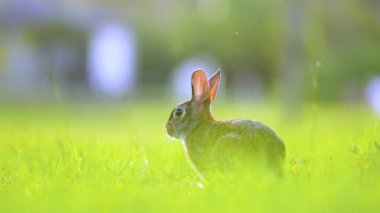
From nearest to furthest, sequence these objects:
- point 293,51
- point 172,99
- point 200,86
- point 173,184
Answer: point 173,184 → point 200,86 → point 293,51 → point 172,99

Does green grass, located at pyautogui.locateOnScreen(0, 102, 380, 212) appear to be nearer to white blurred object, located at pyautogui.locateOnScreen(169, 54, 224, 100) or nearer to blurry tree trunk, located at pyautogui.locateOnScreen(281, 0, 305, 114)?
blurry tree trunk, located at pyautogui.locateOnScreen(281, 0, 305, 114)

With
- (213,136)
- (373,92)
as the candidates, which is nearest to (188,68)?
(373,92)

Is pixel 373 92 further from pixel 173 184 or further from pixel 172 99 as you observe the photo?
pixel 173 184

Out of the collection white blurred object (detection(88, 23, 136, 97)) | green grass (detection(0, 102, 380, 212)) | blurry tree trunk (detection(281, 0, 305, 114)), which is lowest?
white blurred object (detection(88, 23, 136, 97))

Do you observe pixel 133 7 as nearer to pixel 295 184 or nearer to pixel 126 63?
pixel 126 63

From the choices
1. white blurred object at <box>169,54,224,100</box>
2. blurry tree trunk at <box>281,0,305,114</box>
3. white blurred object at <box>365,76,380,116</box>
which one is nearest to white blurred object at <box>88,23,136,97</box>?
white blurred object at <box>169,54,224,100</box>

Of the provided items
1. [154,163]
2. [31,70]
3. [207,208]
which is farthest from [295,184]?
[31,70]

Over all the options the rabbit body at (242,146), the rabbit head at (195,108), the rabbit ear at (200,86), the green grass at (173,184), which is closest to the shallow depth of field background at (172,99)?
the green grass at (173,184)
